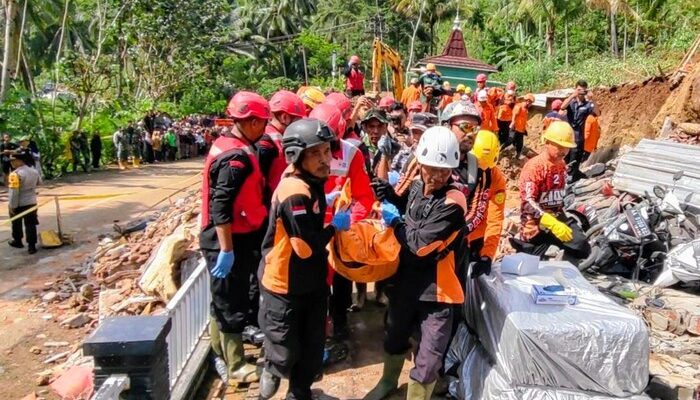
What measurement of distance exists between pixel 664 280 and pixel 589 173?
5204 millimetres

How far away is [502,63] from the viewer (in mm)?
31656

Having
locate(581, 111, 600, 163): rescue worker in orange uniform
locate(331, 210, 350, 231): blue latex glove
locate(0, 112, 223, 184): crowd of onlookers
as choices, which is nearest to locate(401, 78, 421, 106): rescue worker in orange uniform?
locate(581, 111, 600, 163): rescue worker in orange uniform

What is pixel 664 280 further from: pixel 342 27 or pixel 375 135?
pixel 342 27

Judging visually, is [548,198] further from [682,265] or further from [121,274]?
[121,274]

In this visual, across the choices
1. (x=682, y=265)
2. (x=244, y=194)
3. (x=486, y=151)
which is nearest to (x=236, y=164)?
(x=244, y=194)

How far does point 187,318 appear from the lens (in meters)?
4.07

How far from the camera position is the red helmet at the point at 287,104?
412 cm

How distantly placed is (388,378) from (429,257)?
0.96 meters

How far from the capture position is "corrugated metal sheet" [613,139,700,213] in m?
7.40

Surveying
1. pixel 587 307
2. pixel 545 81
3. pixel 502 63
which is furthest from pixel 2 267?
pixel 502 63

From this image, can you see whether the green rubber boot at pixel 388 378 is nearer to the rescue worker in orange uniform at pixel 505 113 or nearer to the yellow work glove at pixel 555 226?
the yellow work glove at pixel 555 226

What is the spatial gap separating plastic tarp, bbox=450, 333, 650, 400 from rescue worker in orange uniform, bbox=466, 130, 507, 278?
62 centimetres

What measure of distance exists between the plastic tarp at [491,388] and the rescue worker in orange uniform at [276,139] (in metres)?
1.79

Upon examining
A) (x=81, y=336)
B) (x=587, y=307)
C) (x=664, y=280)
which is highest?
(x=587, y=307)
